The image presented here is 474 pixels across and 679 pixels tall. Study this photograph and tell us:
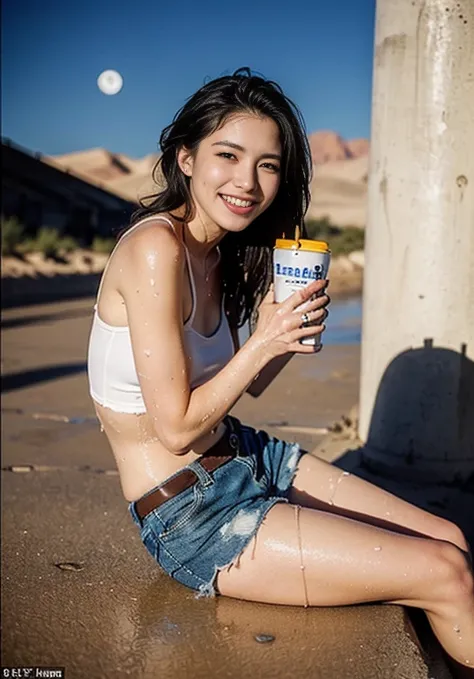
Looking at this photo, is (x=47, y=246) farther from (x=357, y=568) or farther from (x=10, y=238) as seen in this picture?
(x=357, y=568)

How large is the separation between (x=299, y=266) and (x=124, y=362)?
0.60 meters

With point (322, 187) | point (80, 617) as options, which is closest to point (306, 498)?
point (80, 617)

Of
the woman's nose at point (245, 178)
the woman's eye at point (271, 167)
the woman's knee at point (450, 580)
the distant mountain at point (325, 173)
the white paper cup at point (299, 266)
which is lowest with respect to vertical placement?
the woman's knee at point (450, 580)

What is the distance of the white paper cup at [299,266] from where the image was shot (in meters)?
2.29

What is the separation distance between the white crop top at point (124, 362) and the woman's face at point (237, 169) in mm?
176

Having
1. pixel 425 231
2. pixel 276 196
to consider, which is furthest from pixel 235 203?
pixel 425 231

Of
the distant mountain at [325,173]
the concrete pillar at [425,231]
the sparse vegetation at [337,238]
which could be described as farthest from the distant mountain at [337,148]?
the concrete pillar at [425,231]

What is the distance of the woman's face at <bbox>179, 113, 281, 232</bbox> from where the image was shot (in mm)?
2449

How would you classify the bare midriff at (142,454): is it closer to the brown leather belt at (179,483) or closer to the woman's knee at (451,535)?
the brown leather belt at (179,483)

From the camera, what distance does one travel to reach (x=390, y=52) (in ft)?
12.0

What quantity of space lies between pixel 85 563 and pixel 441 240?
2047mm

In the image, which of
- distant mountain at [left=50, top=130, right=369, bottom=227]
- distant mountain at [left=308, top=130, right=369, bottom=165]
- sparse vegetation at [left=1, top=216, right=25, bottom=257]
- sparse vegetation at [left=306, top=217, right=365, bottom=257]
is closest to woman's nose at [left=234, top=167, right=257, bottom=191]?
sparse vegetation at [left=1, top=216, right=25, bottom=257]

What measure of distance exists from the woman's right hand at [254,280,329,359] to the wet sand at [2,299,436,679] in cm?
80

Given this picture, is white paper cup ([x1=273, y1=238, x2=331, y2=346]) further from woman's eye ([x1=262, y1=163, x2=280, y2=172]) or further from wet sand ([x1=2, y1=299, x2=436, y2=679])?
wet sand ([x1=2, y1=299, x2=436, y2=679])
